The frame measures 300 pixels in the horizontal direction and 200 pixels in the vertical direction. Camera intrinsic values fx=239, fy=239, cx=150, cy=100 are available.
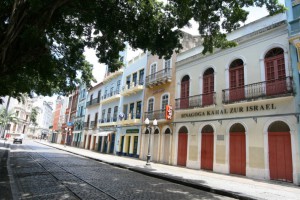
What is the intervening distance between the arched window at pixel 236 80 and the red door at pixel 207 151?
308cm

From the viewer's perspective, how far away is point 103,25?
8484 mm

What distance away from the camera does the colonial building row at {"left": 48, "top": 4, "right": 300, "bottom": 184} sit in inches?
470

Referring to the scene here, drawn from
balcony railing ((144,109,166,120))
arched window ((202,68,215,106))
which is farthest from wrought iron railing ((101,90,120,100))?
arched window ((202,68,215,106))

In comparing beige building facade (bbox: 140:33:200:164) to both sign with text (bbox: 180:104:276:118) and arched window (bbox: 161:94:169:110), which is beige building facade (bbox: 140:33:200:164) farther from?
sign with text (bbox: 180:104:276:118)

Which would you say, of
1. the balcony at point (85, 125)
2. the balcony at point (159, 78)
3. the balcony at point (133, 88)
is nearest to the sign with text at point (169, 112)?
the balcony at point (159, 78)

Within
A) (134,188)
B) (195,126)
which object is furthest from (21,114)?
(134,188)

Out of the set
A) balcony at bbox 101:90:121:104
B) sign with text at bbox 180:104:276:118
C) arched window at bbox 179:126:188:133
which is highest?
balcony at bbox 101:90:121:104

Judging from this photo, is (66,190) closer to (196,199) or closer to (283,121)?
(196,199)

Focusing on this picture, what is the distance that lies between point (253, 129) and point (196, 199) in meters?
7.31

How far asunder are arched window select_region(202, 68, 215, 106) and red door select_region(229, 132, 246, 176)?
2.89m

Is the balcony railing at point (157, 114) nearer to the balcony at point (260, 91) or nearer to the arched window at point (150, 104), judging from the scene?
the arched window at point (150, 104)

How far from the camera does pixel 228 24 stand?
838 cm

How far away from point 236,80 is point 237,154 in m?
4.44

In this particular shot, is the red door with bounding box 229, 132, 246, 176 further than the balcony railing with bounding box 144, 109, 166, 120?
No
